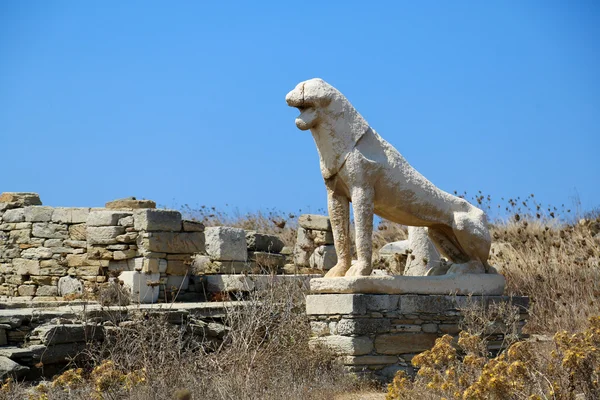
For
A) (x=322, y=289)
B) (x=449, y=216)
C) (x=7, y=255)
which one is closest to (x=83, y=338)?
(x=322, y=289)

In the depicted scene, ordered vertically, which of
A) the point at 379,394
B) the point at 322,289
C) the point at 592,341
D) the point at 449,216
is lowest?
the point at 379,394

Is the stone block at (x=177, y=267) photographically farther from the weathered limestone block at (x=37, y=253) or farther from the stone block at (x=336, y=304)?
the stone block at (x=336, y=304)

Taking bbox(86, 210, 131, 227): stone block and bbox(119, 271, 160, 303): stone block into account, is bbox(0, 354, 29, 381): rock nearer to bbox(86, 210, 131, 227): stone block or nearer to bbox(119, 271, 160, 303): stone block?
bbox(119, 271, 160, 303): stone block

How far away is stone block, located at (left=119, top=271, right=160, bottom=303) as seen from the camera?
11.7 m

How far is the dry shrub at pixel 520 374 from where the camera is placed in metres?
4.82

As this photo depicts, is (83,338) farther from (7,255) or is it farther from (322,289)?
(7,255)

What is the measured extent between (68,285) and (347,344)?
6800 mm

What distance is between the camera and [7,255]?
13508mm

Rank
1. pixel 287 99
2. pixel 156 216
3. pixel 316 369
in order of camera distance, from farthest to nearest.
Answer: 1. pixel 156 216
2. pixel 287 99
3. pixel 316 369

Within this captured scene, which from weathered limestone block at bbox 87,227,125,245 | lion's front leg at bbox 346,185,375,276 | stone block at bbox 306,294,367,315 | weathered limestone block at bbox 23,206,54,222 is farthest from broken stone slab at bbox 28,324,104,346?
weathered limestone block at bbox 23,206,54,222

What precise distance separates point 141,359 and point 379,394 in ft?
6.53

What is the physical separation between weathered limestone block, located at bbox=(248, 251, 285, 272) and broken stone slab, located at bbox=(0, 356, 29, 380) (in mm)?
5539

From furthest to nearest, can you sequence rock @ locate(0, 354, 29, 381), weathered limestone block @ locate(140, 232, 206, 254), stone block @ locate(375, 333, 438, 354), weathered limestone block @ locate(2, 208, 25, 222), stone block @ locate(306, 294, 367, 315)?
weathered limestone block @ locate(2, 208, 25, 222)
weathered limestone block @ locate(140, 232, 206, 254)
stone block @ locate(375, 333, 438, 354)
stone block @ locate(306, 294, 367, 315)
rock @ locate(0, 354, 29, 381)

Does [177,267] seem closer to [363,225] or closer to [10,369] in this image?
[10,369]
